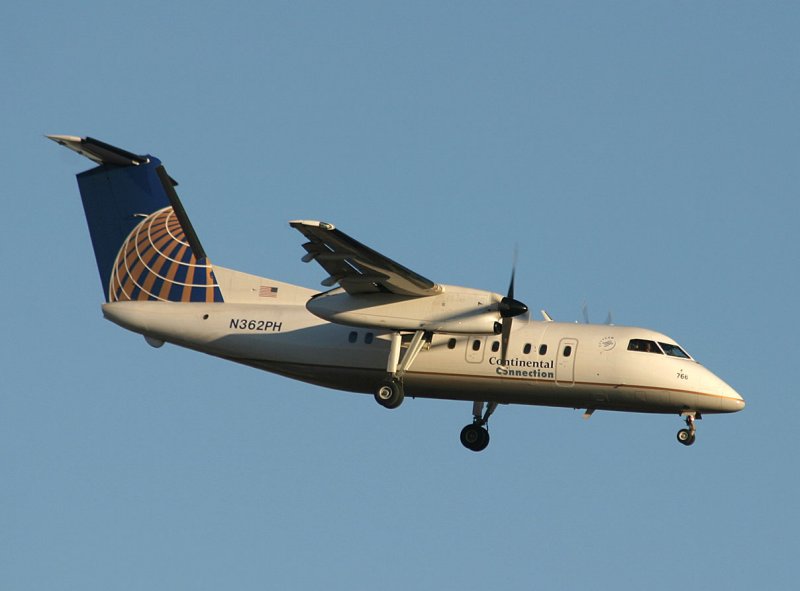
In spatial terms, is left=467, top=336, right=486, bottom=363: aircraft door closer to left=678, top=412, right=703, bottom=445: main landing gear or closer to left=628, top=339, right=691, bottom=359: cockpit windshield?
left=628, top=339, right=691, bottom=359: cockpit windshield

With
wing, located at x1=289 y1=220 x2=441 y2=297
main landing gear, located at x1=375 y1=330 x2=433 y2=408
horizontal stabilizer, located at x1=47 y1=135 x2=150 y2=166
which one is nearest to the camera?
wing, located at x1=289 y1=220 x2=441 y2=297

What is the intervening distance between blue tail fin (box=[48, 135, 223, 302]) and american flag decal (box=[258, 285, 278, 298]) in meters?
0.87

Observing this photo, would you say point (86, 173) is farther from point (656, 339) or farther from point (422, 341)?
point (656, 339)

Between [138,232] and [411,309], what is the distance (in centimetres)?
707

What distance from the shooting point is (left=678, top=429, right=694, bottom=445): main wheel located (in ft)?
76.4

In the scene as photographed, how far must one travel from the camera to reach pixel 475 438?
2564 centimetres

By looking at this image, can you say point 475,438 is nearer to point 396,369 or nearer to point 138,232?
point 396,369

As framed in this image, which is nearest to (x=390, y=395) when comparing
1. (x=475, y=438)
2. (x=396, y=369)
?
(x=396, y=369)

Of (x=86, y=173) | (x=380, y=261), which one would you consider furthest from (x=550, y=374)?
(x=86, y=173)

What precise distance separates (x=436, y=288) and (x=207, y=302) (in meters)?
5.40

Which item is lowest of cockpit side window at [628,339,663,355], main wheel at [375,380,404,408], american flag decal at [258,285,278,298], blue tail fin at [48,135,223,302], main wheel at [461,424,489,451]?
main wheel at [461,424,489,451]

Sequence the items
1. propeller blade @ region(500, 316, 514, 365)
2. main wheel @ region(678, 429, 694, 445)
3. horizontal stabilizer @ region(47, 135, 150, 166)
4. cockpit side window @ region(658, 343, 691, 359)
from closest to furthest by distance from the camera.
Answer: propeller blade @ region(500, 316, 514, 365)
main wheel @ region(678, 429, 694, 445)
cockpit side window @ region(658, 343, 691, 359)
horizontal stabilizer @ region(47, 135, 150, 166)

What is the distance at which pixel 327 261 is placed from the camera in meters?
22.3

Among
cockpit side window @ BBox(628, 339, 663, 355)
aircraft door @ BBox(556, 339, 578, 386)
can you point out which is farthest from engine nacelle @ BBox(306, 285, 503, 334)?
cockpit side window @ BBox(628, 339, 663, 355)
